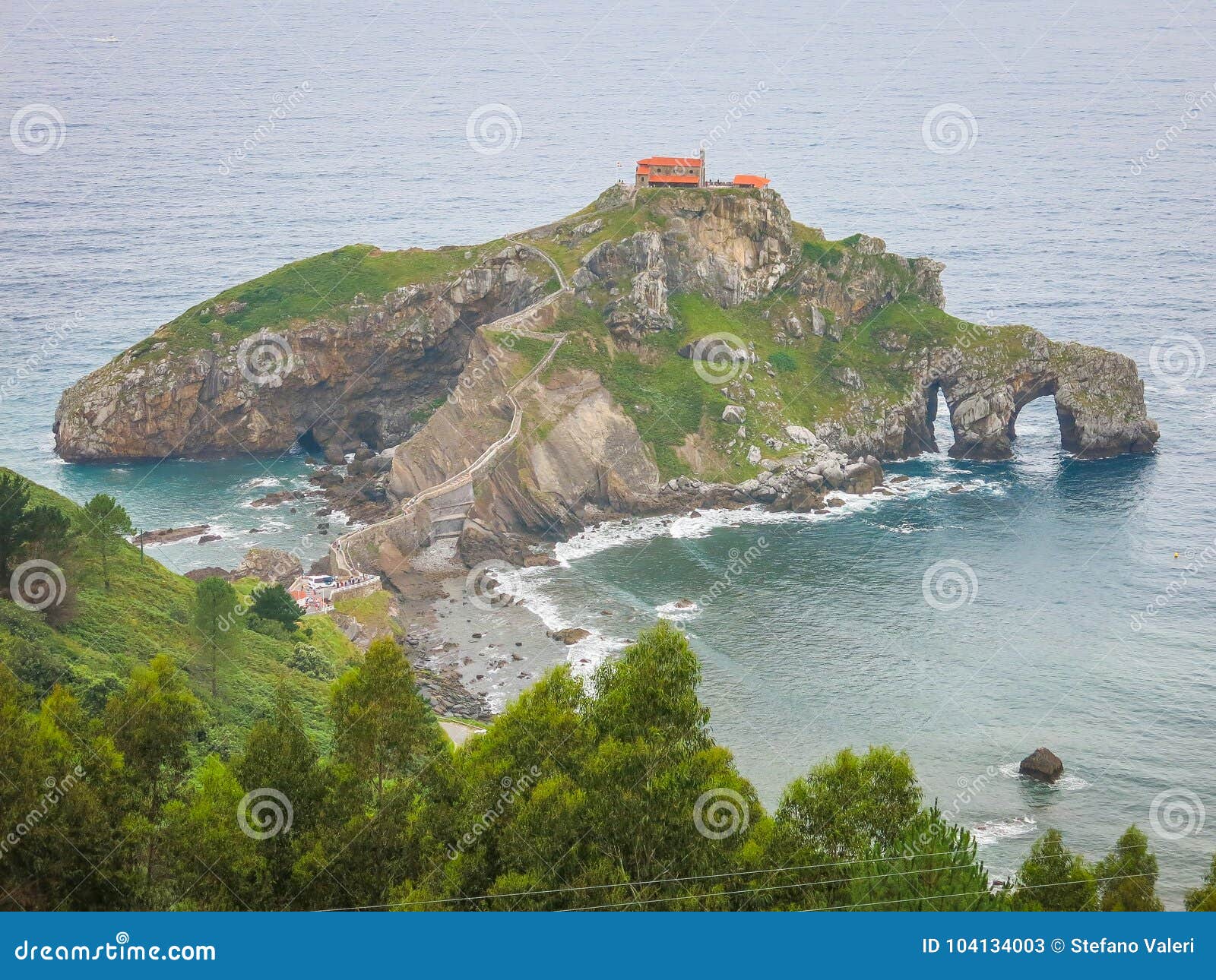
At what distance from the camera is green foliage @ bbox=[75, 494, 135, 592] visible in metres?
80.8

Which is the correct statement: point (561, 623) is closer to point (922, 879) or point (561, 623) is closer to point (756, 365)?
point (756, 365)

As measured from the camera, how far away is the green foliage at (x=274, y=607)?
87.3 m

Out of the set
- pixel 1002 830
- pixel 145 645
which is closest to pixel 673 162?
pixel 1002 830

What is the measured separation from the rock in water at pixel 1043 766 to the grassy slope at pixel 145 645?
38963 mm

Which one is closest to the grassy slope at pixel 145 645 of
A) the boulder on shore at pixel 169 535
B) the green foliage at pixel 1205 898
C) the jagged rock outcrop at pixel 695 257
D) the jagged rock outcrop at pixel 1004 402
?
the boulder on shore at pixel 169 535

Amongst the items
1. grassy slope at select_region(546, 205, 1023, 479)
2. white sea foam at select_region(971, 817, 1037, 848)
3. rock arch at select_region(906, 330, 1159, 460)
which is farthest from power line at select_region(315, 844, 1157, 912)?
rock arch at select_region(906, 330, 1159, 460)

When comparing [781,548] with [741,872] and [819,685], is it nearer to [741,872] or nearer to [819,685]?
[819,685]

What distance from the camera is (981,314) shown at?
15912 centimetres

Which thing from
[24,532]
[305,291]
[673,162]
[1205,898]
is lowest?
[1205,898]

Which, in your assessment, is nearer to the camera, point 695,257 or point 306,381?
point 306,381

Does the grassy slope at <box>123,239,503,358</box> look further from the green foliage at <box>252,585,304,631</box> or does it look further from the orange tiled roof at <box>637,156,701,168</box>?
the green foliage at <box>252,585,304,631</box>

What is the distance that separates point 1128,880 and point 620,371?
7959 cm

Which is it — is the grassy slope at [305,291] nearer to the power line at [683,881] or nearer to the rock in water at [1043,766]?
the rock in water at [1043,766]

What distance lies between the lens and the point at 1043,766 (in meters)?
78.7
